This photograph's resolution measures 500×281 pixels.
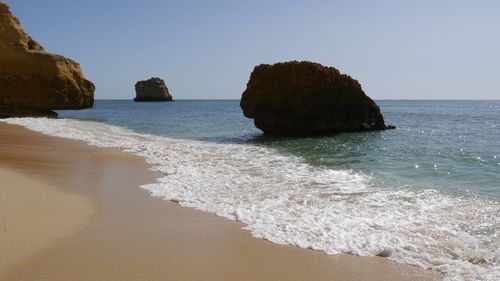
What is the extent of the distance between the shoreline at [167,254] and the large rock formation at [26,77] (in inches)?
1100

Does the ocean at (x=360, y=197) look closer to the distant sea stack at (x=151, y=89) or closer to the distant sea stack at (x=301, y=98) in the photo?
the distant sea stack at (x=301, y=98)

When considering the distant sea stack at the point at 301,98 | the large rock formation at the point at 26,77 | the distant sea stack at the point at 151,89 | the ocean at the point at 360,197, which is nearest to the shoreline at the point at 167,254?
the ocean at the point at 360,197

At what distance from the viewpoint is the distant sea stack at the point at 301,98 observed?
878 inches

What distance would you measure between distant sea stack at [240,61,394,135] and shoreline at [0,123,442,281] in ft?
50.5

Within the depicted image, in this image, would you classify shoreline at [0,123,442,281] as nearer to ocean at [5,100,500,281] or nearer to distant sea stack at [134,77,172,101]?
ocean at [5,100,500,281]

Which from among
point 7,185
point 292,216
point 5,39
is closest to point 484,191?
point 292,216

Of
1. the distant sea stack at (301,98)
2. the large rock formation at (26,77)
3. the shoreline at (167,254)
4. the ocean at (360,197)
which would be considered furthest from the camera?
the large rock formation at (26,77)

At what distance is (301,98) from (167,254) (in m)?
18.0

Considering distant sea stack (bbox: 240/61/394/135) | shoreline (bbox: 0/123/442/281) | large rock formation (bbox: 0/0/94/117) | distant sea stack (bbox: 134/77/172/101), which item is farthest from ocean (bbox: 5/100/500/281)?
distant sea stack (bbox: 134/77/172/101)

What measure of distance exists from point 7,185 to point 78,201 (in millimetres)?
1616

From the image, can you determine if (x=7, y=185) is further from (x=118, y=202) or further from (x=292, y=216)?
(x=292, y=216)

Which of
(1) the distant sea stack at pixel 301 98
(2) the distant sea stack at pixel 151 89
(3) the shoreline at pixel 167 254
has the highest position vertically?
(2) the distant sea stack at pixel 151 89

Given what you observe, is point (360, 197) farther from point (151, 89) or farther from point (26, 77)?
point (151, 89)

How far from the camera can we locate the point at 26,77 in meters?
32.1
